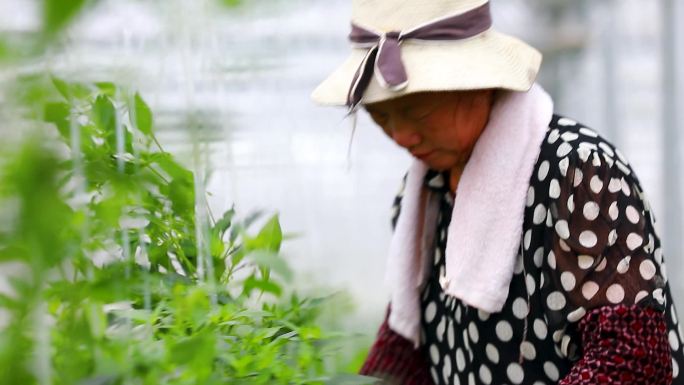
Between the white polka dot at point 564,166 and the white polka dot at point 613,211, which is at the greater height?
the white polka dot at point 564,166

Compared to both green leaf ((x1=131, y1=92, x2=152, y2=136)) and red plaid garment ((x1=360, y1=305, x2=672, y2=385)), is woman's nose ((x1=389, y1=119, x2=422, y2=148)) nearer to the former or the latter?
red plaid garment ((x1=360, y1=305, x2=672, y2=385))

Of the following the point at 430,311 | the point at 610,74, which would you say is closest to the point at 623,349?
the point at 430,311

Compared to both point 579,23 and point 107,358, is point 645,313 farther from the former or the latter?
point 579,23

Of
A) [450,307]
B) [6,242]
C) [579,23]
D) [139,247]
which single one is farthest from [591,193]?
[579,23]

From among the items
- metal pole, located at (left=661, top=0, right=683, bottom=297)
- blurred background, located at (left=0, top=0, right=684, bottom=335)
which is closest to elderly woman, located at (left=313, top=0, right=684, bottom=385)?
blurred background, located at (left=0, top=0, right=684, bottom=335)

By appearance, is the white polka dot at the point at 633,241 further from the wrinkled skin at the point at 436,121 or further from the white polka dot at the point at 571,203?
the wrinkled skin at the point at 436,121

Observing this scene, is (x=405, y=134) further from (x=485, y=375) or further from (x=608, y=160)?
(x=485, y=375)

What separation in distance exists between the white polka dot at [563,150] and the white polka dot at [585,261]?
0.16m

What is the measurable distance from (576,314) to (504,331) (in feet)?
0.65

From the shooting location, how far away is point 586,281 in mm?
1520

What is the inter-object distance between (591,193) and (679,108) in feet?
11.3

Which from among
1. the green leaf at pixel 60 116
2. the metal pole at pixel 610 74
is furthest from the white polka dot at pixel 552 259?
the metal pole at pixel 610 74

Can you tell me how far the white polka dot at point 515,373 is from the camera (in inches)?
66.6

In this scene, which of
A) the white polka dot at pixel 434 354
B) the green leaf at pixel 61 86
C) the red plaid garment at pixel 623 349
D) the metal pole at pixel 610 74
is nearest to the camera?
the green leaf at pixel 61 86
